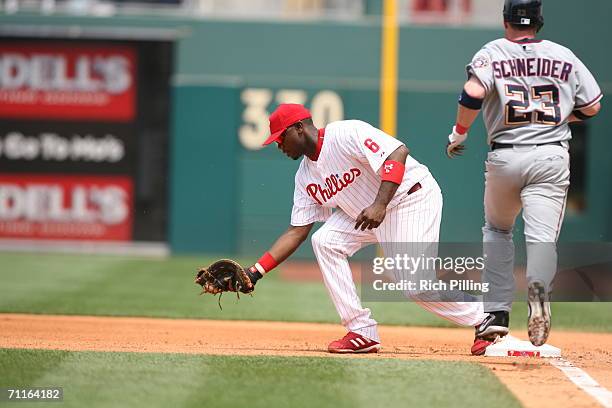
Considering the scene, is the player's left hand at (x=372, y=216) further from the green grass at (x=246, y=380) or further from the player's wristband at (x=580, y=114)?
the player's wristband at (x=580, y=114)

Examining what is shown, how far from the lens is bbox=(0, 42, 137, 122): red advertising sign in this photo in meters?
15.0

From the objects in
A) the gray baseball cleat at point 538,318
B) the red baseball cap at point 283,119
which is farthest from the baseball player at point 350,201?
the gray baseball cleat at point 538,318

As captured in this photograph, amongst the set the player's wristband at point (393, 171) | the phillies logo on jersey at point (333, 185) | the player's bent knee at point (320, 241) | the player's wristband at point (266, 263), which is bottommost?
the player's wristband at point (266, 263)

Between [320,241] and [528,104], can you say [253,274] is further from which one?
[528,104]

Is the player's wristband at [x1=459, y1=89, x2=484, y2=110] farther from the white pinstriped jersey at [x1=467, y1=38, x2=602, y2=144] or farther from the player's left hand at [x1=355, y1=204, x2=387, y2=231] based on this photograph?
the player's left hand at [x1=355, y1=204, x2=387, y2=231]

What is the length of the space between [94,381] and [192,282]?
6.70 meters

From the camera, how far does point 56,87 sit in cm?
1502

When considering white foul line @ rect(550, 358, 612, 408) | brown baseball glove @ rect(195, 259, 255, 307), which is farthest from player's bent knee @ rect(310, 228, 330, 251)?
white foul line @ rect(550, 358, 612, 408)

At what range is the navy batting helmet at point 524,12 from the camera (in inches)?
223

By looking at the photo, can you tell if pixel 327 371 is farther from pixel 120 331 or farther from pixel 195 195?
pixel 195 195

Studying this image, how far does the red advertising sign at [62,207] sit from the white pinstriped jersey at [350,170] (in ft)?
29.5

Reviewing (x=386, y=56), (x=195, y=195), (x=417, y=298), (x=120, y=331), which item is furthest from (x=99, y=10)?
(x=417, y=298)

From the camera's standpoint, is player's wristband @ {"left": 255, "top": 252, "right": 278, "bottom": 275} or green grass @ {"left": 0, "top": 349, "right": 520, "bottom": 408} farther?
player's wristband @ {"left": 255, "top": 252, "right": 278, "bottom": 275}

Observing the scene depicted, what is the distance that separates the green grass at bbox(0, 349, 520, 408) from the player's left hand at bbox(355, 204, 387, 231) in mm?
747
